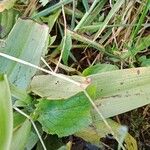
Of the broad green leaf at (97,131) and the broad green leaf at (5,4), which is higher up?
the broad green leaf at (5,4)

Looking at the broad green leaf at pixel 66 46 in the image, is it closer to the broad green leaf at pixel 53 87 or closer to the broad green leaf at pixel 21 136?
the broad green leaf at pixel 53 87

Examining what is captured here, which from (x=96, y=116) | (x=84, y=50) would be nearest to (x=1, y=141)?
(x=96, y=116)

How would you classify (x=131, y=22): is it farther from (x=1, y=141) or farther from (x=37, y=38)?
(x=1, y=141)

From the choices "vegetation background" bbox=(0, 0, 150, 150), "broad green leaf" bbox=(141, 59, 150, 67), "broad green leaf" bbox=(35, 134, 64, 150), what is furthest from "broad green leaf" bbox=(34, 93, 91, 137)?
"broad green leaf" bbox=(141, 59, 150, 67)

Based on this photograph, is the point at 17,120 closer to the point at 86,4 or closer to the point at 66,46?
the point at 66,46

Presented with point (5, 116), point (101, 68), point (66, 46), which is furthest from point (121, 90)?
point (5, 116)

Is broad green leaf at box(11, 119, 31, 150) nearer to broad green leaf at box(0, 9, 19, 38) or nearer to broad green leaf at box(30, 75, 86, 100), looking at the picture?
broad green leaf at box(30, 75, 86, 100)

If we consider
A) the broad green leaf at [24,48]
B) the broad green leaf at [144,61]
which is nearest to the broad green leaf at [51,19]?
the broad green leaf at [24,48]
